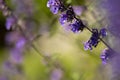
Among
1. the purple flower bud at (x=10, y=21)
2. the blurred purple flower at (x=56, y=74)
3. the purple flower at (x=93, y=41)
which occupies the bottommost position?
the purple flower bud at (x=10, y=21)

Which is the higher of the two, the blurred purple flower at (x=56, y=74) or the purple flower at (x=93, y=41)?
the blurred purple flower at (x=56, y=74)

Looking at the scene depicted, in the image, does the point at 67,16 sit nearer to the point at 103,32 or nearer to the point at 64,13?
the point at 64,13

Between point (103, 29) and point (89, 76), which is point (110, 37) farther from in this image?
point (89, 76)

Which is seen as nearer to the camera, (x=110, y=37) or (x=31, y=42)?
(x=110, y=37)

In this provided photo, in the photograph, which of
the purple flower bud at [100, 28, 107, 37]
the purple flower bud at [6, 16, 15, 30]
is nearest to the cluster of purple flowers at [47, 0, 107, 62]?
the purple flower bud at [100, 28, 107, 37]

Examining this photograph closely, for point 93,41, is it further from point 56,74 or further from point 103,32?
point 56,74

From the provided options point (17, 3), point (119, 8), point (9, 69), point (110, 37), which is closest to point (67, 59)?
point (9, 69)

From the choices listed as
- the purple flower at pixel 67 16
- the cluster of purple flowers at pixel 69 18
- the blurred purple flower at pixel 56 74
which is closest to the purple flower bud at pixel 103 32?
the cluster of purple flowers at pixel 69 18

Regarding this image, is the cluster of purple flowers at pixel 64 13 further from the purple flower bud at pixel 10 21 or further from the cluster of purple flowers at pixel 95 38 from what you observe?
the purple flower bud at pixel 10 21

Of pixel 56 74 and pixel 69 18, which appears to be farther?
pixel 56 74

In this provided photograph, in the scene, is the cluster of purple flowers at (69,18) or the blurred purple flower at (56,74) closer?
the cluster of purple flowers at (69,18)

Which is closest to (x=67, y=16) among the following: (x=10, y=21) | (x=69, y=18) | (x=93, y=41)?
(x=69, y=18)
